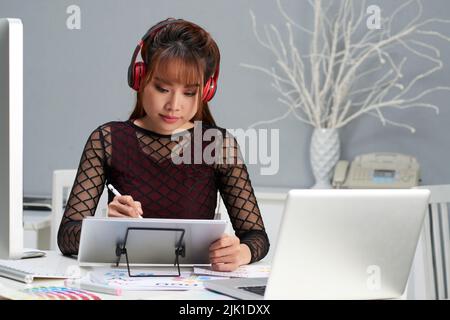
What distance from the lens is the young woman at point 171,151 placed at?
2.06m

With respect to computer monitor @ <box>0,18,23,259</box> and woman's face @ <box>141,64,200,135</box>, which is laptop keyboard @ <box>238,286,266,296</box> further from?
woman's face @ <box>141,64,200,135</box>

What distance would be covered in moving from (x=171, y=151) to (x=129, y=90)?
1.63 metres

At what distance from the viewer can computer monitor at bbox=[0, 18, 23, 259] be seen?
1424mm

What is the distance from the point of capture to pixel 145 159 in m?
2.20

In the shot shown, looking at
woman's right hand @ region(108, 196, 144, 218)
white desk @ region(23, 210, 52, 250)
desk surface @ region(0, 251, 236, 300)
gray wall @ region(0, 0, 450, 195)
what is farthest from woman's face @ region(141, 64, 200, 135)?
gray wall @ region(0, 0, 450, 195)

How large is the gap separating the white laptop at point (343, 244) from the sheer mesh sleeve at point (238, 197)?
0.59 metres

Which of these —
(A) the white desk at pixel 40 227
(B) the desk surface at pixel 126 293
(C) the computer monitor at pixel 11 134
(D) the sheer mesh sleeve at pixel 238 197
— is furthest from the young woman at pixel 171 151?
(A) the white desk at pixel 40 227

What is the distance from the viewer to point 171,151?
2189mm

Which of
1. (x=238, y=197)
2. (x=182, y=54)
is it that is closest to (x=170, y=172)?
(x=238, y=197)

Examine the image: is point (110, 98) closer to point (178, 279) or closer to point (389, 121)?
point (389, 121)

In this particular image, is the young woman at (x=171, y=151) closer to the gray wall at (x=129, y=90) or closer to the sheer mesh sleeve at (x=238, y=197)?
the sheer mesh sleeve at (x=238, y=197)

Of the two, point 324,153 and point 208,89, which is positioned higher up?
point 208,89

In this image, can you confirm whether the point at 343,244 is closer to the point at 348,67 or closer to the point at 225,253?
the point at 225,253
